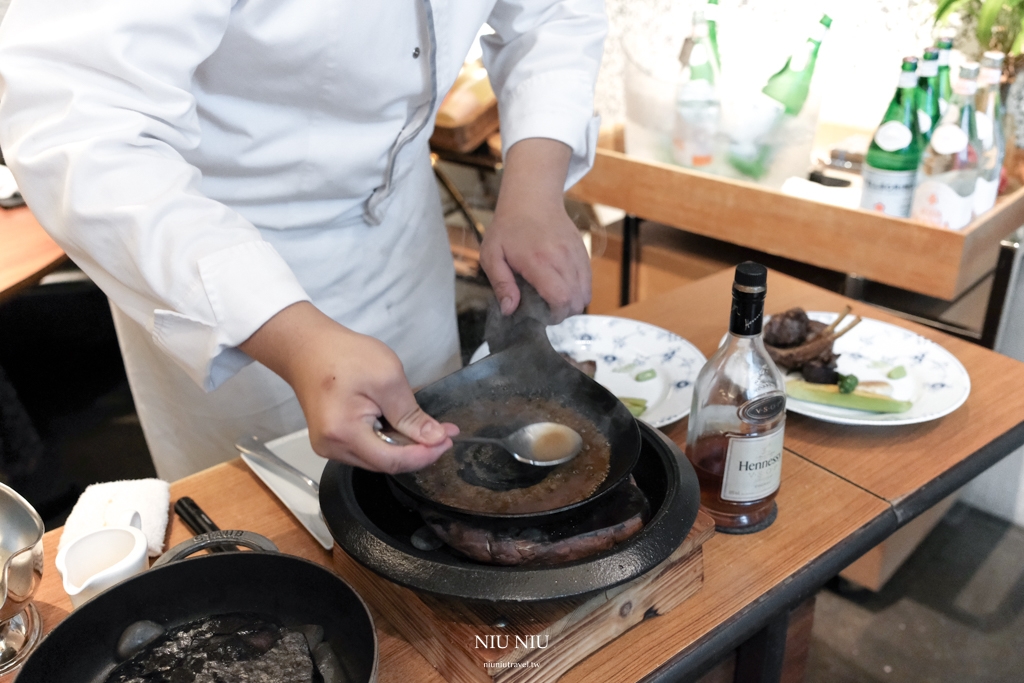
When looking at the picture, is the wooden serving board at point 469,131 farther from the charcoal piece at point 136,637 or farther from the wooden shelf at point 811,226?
the charcoal piece at point 136,637

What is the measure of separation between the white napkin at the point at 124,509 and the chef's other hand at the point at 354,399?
399mm

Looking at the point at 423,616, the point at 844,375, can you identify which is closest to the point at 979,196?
the point at 844,375

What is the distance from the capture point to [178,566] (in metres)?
0.81

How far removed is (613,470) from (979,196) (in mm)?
1444

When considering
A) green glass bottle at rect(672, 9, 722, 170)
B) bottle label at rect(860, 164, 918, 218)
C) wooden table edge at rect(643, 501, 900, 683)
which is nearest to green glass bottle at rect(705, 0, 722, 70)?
green glass bottle at rect(672, 9, 722, 170)

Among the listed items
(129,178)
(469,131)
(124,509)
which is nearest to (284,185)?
(129,178)

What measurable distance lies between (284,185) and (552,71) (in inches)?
18.8

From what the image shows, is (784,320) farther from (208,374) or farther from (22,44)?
(22,44)

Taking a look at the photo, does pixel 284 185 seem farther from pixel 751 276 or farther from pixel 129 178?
pixel 751 276

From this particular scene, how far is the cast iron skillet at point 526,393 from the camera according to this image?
0.88 metres

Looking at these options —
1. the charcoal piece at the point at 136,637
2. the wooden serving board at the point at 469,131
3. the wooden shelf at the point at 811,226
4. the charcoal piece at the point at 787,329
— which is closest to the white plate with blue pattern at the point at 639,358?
the charcoal piece at the point at 787,329

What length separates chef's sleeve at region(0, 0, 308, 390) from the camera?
2.58 feet

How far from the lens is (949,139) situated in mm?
1829

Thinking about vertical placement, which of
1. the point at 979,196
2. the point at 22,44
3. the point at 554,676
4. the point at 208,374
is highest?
the point at 22,44
